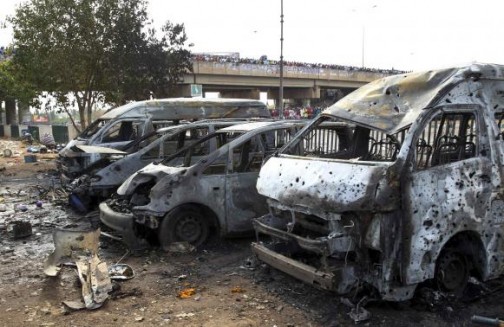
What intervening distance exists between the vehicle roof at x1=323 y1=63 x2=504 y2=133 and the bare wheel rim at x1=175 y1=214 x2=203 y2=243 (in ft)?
7.97

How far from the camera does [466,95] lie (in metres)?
4.50

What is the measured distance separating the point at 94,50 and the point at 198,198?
53.0 feet

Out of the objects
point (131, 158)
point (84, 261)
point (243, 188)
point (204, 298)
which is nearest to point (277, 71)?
point (131, 158)

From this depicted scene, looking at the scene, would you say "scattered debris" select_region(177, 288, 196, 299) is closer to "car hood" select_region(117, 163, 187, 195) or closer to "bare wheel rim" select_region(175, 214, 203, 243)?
"bare wheel rim" select_region(175, 214, 203, 243)

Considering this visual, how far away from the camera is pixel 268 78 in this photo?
146 ft

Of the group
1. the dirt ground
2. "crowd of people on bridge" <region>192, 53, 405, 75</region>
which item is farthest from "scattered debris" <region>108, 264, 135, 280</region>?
"crowd of people on bridge" <region>192, 53, 405, 75</region>

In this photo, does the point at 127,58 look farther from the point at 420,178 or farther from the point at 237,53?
the point at 237,53

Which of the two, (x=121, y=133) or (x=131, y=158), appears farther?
(x=121, y=133)

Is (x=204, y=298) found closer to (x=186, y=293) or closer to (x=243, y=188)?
(x=186, y=293)

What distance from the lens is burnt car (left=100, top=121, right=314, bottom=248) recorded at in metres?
6.18

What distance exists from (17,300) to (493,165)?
191 inches

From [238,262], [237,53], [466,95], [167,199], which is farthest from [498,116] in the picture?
[237,53]

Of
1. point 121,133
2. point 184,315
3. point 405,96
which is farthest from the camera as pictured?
point 121,133

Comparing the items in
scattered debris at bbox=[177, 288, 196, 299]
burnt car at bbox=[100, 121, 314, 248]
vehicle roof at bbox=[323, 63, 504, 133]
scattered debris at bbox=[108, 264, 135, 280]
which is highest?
vehicle roof at bbox=[323, 63, 504, 133]
